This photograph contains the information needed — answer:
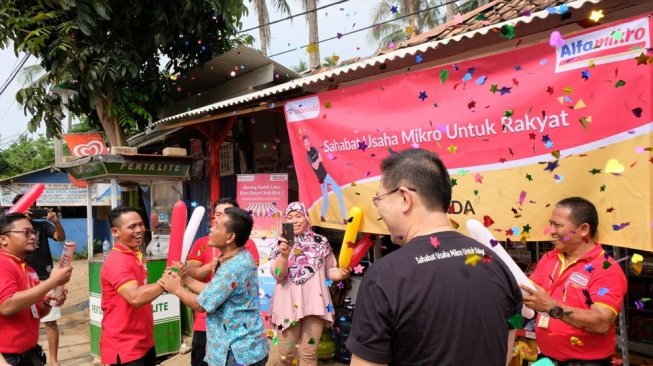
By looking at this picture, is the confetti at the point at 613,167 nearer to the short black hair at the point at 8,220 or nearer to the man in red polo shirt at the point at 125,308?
the man in red polo shirt at the point at 125,308

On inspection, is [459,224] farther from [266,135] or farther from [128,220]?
[266,135]

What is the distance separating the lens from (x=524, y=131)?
10.5 ft

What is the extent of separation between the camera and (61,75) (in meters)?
7.49

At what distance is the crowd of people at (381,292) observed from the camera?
1.42m

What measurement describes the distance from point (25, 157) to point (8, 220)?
86.5 feet

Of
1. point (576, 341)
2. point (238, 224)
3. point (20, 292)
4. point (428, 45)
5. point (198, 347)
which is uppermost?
point (428, 45)

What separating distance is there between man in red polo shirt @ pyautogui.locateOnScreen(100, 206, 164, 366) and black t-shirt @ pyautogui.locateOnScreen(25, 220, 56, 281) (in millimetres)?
3341

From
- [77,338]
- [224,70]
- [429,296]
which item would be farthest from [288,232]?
[77,338]

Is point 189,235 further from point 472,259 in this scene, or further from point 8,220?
point 472,259

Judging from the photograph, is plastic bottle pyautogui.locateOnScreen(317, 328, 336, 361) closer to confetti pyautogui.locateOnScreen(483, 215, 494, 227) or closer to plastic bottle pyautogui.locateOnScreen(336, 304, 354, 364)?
plastic bottle pyautogui.locateOnScreen(336, 304, 354, 364)

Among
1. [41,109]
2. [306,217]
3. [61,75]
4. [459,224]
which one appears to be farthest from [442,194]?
[41,109]

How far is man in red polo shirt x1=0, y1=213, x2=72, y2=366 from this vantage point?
301 cm

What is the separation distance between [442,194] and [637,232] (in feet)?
5.71

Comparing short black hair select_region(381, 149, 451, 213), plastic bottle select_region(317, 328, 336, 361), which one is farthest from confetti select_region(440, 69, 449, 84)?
plastic bottle select_region(317, 328, 336, 361)
